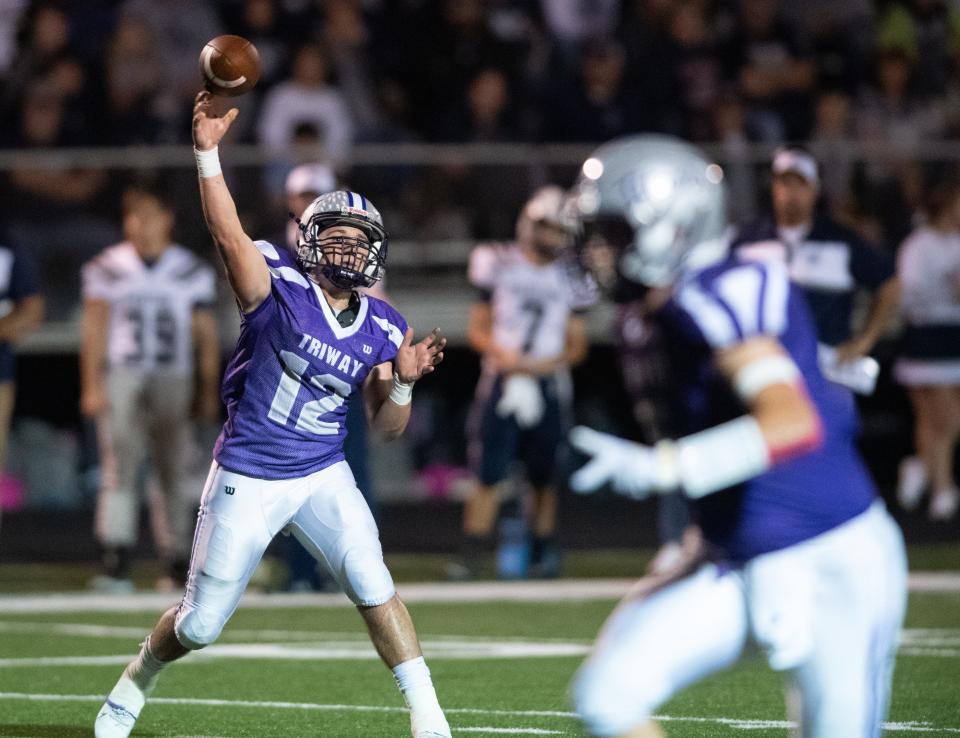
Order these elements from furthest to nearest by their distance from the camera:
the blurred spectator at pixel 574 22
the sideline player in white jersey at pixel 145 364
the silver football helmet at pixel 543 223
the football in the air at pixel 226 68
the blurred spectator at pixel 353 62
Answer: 1. the blurred spectator at pixel 574 22
2. the blurred spectator at pixel 353 62
3. the silver football helmet at pixel 543 223
4. the sideline player in white jersey at pixel 145 364
5. the football in the air at pixel 226 68

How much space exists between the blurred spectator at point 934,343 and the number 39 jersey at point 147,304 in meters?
5.98

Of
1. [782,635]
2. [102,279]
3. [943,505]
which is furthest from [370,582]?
[943,505]

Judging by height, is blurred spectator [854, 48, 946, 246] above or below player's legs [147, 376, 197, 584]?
above

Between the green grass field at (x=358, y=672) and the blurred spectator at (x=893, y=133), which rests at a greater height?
the blurred spectator at (x=893, y=133)

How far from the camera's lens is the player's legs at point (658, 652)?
4.04 meters

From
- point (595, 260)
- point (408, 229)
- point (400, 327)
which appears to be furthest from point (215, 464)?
point (408, 229)

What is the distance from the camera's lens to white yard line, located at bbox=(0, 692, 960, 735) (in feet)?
21.0

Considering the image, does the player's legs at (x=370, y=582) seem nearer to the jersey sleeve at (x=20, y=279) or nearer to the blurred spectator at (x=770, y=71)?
the jersey sleeve at (x=20, y=279)

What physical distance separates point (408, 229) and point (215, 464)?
8473mm

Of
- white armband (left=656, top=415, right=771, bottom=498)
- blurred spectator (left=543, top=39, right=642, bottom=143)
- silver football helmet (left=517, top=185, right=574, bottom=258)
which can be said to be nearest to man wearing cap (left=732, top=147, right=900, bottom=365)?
silver football helmet (left=517, top=185, right=574, bottom=258)

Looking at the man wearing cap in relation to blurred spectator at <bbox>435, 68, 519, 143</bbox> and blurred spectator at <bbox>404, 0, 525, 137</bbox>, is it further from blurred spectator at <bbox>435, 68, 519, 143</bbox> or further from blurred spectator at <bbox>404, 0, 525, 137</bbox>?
blurred spectator at <bbox>404, 0, 525, 137</bbox>

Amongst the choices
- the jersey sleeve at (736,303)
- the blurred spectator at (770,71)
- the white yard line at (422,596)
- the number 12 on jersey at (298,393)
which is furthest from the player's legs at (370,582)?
the blurred spectator at (770,71)

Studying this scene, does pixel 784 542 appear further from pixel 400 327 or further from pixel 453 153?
pixel 453 153

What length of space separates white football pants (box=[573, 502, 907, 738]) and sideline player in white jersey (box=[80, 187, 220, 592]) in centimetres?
691
